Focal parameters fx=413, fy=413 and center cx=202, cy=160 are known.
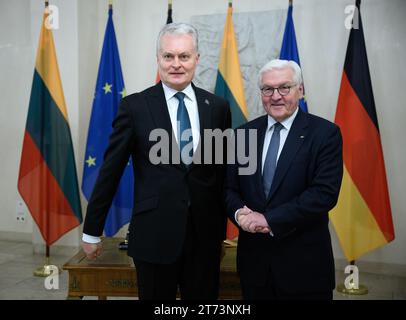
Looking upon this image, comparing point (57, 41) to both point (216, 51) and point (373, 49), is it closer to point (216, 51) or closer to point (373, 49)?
point (216, 51)

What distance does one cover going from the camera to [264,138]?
1617 millimetres

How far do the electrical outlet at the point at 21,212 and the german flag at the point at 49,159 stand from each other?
3.15ft

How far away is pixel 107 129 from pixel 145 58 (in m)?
0.92

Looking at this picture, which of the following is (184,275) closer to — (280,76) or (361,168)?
(280,76)

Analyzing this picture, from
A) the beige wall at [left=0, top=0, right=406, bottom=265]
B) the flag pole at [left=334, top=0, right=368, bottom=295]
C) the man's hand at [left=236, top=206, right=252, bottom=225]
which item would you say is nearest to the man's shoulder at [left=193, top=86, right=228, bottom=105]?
the man's hand at [left=236, top=206, right=252, bottom=225]

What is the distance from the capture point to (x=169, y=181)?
4.99ft

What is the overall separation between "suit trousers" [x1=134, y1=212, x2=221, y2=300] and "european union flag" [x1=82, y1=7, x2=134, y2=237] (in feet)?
7.16

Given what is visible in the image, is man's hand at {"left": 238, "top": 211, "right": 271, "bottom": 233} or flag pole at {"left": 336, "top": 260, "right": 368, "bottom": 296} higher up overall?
man's hand at {"left": 238, "top": 211, "right": 271, "bottom": 233}

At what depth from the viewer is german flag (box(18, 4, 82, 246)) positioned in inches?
142

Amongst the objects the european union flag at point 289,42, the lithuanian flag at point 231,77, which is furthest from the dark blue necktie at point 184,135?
the european union flag at point 289,42

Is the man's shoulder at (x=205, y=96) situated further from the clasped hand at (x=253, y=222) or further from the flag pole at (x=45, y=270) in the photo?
the flag pole at (x=45, y=270)

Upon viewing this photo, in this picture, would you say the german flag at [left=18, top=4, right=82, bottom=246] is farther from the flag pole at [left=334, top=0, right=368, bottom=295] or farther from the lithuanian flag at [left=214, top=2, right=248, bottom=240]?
the flag pole at [left=334, top=0, right=368, bottom=295]

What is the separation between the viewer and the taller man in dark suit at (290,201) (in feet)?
4.88

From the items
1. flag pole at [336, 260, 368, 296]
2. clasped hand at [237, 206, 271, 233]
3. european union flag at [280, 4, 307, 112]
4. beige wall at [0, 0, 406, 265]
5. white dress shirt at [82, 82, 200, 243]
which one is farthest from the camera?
beige wall at [0, 0, 406, 265]
